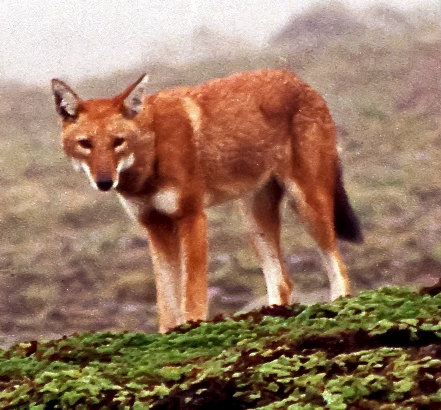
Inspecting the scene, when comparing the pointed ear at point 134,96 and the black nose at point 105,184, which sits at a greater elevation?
the pointed ear at point 134,96

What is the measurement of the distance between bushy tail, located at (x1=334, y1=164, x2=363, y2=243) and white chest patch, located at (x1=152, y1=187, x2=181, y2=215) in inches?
46.4

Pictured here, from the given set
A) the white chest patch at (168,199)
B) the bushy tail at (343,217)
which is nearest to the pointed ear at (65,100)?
the white chest patch at (168,199)

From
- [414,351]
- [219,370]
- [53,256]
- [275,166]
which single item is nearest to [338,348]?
[414,351]

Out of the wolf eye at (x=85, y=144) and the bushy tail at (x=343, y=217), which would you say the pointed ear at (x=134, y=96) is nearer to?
the wolf eye at (x=85, y=144)

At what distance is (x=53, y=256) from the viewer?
5.11m

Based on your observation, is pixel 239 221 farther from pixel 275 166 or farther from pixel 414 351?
pixel 414 351

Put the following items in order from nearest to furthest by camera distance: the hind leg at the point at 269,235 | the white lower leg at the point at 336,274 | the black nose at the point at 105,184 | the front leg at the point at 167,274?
the black nose at the point at 105,184
the front leg at the point at 167,274
the white lower leg at the point at 336,274
the hind leg at the point at 269,235

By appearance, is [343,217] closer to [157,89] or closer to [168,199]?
[168,199]

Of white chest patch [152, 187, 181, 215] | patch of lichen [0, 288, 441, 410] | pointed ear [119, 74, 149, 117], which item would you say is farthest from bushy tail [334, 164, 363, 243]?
patch of lichen [0, 288, 441, 410]

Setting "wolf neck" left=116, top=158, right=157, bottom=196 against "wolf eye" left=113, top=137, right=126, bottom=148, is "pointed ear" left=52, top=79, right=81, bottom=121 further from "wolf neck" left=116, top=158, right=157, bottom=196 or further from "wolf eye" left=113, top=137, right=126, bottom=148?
"wolf neck" left=116, top=158, right=157, bottom=196

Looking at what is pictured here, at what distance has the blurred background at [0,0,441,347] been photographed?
15.8 feet

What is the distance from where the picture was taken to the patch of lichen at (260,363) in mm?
1826

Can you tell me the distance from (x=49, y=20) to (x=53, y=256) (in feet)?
5.68

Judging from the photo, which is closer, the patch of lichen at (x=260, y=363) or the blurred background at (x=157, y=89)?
the patch of lichen at (x=260, y=363)
